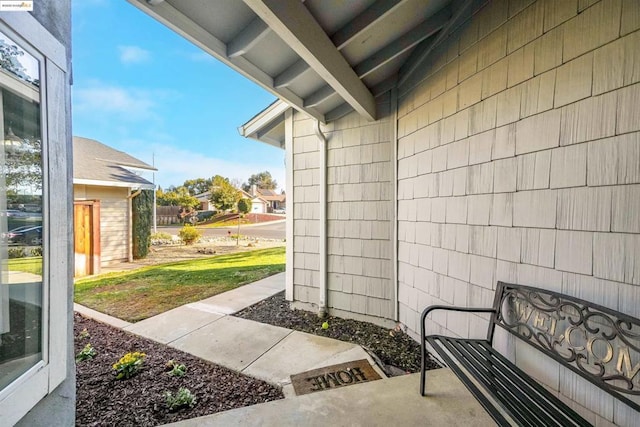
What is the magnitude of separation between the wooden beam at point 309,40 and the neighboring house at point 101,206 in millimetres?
6517

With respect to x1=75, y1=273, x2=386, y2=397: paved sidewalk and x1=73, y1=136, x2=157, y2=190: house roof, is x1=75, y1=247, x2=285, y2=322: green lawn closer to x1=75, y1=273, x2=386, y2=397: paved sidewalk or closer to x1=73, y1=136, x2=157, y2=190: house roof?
x1=75, y1=273, x2=386, y2=397: paved sidewalk

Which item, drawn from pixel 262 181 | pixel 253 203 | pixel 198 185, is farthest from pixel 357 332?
pixel 262 181

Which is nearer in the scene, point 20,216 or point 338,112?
point 20,216

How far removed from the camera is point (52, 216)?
1.17m

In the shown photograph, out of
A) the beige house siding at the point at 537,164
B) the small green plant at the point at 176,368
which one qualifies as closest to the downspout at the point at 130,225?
the small green plant at the point at 176,368

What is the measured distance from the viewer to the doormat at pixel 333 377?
83.1 inches

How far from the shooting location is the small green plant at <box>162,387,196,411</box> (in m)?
1.94

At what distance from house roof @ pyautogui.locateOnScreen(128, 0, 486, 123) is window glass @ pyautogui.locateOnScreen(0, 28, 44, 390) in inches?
27.9

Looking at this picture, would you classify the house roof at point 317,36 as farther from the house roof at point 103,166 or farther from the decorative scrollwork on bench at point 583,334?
the house roof at point 103,166

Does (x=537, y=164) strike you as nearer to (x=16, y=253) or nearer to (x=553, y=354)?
(x=553, y=354)

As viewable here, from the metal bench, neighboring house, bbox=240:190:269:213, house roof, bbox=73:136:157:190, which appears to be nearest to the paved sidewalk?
the metal bench

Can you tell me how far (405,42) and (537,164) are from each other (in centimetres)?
161

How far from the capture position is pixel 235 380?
227cm

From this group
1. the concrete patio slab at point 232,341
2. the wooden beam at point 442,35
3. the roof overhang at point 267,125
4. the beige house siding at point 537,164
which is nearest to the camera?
the beige house siding at point 537,164
